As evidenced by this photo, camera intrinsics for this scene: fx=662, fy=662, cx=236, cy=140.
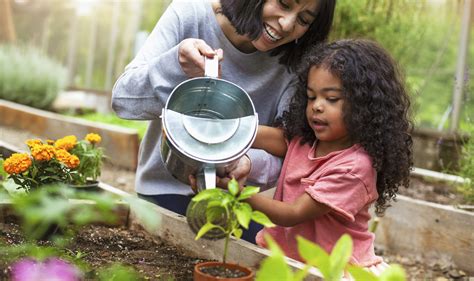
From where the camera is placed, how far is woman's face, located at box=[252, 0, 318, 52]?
71.9 inches

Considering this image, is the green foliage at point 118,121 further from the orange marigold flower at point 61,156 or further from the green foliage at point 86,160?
the orange marigold flower at point 61,156

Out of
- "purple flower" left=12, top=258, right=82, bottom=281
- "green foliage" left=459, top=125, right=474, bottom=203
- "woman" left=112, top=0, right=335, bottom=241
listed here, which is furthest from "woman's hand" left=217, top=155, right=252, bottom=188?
"green foliage" left=459, top=125, right=474, bottom=203

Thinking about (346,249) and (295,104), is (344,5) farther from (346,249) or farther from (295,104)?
(346,249)

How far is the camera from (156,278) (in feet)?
5.12

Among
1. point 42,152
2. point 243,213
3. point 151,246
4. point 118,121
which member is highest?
point 243,213

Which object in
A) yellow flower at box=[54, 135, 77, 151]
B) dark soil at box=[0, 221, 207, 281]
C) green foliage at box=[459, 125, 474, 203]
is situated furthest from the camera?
green foliage at box=[459, 125, 474, 203]

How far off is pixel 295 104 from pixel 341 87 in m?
0.21

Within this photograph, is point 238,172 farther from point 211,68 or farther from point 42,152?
point 42,152

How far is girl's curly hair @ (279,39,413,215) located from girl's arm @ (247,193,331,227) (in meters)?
0.20

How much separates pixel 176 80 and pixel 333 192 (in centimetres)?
52

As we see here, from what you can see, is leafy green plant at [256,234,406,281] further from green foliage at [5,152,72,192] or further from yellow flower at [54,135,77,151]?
yellow flower at [54,135,77,151]

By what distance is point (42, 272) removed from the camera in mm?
915

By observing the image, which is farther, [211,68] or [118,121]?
[118,121]

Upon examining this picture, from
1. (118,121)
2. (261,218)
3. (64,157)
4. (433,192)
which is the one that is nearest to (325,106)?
(261,218)
